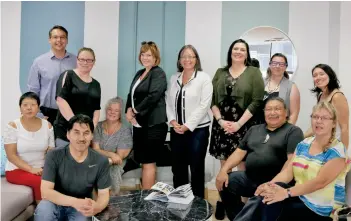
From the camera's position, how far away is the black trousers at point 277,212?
2.31 meters

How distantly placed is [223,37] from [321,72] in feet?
4.00

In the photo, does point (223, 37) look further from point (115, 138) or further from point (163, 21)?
point (115, 138)

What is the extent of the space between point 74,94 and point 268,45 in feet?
6.49

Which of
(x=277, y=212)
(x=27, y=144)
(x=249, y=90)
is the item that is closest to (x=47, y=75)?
(x=27, y=144)

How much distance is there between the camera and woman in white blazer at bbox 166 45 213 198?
10.7 feet

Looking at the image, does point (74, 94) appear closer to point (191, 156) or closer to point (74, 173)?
point (74, 173)

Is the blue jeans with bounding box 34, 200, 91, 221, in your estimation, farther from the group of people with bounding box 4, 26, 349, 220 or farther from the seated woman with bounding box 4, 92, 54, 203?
the seated woman with bounding box 4, 92, 54, 203

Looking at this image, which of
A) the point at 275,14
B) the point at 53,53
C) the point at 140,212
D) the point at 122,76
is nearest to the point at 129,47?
→ the point at 122,76

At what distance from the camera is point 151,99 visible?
333 cm

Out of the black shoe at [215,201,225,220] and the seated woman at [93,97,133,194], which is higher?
the seated woman at [93,97,133,194]

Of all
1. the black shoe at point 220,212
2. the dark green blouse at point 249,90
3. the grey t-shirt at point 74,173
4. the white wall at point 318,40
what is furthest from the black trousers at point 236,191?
the white wall at point 318,40

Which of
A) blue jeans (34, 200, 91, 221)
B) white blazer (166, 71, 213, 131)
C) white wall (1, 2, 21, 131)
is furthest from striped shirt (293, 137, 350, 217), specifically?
white wall (1, 2, 21, 131)

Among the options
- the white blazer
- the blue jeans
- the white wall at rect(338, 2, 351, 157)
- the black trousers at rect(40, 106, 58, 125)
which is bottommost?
the blue jeans

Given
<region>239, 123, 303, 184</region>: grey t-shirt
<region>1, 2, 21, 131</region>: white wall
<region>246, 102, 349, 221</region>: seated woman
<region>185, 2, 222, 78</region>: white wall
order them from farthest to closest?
<region>1, 2, 21, 131</region>: white wall, <region>185, 2, 222, 78</region>: white wall, <region>239, 123, 303, 184</region>: grey t-shirt, <region>246, 102, 349, 221</region>: seated woman
